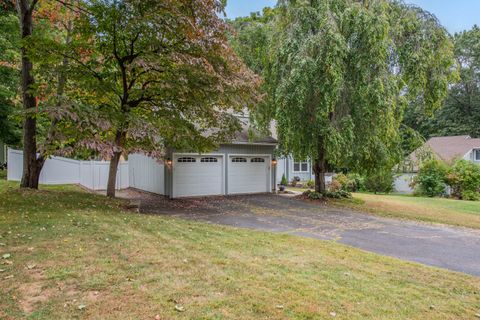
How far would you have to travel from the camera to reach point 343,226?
1016 centimetres

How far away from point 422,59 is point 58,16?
13861 millimetres

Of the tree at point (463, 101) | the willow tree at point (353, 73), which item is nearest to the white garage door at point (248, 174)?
the willow tree at point (353, 73)

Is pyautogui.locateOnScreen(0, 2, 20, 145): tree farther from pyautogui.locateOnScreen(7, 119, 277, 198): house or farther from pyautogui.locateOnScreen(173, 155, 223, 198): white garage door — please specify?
pyautogui.locateOnScreen(173, 155, 223, 198): white garage door

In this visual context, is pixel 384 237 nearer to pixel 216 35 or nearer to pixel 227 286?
pixel 227 286

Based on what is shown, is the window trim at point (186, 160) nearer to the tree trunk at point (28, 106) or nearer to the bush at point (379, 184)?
the tree trunk at point (28, 106)

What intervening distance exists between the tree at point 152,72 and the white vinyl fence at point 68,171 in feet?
15.8

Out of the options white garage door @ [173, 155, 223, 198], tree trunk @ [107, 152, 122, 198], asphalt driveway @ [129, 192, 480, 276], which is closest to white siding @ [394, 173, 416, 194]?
asphalt driveway @ [129, 192, 480, 276]

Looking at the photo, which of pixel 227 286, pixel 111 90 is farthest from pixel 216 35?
pixel 227 286

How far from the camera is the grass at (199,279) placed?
353cm

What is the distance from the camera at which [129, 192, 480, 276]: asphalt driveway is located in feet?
24.0

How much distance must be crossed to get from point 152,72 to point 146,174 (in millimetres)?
7568

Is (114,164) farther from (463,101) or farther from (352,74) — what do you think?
(463,101)

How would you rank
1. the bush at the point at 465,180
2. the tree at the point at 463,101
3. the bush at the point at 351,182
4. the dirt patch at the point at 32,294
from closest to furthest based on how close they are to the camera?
1. the dirt patch at the point at 32,294
2. the bush at the point at 465,180
3. the bush at the point at 351,182
4. the tree at the point at 463,101

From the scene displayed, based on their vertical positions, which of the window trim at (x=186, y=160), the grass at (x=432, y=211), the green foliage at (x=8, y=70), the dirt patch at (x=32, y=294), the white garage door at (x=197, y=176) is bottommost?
the grass at (x=432, y=211)
